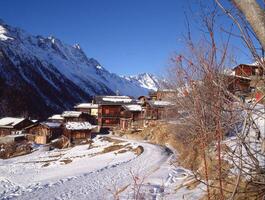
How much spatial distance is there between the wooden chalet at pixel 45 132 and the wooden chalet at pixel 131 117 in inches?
515

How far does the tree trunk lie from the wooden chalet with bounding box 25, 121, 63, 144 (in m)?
58.4

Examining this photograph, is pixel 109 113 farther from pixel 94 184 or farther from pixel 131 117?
pixel 94 184

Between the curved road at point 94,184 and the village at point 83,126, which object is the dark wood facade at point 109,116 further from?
the curved road at point 94,184

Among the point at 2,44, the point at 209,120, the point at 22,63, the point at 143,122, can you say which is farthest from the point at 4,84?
the point at 209,120

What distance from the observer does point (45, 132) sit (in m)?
58.3

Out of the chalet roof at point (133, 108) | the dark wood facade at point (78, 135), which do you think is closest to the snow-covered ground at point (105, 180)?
the dark wood facade at point (78, 135)

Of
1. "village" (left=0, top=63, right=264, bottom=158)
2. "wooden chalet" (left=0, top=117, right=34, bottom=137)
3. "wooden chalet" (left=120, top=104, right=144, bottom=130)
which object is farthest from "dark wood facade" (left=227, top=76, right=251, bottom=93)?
"wooden chalet" (left=0, top=117, right=34, bottom=137)

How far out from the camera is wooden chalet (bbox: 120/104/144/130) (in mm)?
51972

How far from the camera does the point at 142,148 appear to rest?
104 ft

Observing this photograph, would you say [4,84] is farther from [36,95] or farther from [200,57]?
[200,57]

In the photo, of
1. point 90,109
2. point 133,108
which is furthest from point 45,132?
point 90,109

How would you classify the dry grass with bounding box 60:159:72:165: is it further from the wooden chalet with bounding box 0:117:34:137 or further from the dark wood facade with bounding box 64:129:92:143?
the wooden chalet with bounding box 0:117:34:137

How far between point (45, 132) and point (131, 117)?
1727 cm

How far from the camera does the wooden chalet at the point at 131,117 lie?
52.0 metres
